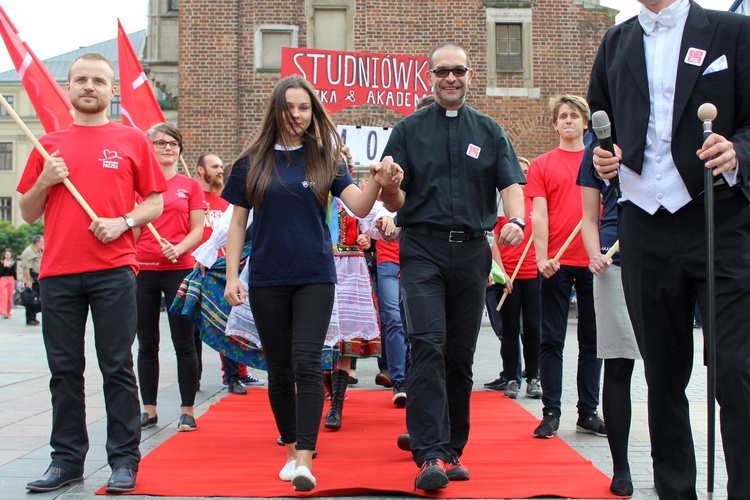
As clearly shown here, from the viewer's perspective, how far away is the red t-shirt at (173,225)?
6.53 metres

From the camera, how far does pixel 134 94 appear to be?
29.7 ft

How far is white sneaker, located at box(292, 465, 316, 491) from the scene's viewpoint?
442 centimetres

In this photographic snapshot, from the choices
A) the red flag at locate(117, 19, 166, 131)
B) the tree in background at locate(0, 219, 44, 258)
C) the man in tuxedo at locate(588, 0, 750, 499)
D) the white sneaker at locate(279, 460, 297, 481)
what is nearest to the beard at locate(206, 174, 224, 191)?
the red flag at locate(117, 19, 166, 131)

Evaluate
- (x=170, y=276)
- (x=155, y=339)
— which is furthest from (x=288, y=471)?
(x=170, y=276)

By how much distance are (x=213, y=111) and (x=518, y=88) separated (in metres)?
7.67

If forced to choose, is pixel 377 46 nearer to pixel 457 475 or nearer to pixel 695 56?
pixel 457 475

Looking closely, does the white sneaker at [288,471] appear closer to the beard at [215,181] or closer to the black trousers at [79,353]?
the black trousers at [79,353]

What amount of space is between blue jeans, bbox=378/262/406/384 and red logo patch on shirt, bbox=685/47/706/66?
4765 millimetres

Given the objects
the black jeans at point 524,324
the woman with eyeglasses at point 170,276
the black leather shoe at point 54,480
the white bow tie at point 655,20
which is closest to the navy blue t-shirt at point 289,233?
the black leather shoe at point 54,480

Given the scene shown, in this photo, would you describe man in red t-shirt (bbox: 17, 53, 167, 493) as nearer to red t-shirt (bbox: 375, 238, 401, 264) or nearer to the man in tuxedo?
the man in tuxedo

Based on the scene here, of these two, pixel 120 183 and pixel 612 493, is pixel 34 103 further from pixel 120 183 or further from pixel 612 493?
pixel 612 493

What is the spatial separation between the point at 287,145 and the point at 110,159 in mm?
909

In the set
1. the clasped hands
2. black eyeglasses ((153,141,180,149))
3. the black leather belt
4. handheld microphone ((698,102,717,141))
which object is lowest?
the black leather belt

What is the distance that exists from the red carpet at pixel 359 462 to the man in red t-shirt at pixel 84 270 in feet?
1.31
